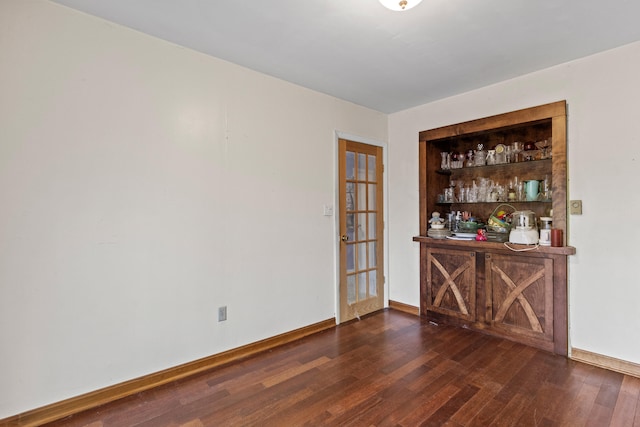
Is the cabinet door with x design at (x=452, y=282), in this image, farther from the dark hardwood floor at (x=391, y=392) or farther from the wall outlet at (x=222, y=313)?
the wall outlet at (x=222, y=313)

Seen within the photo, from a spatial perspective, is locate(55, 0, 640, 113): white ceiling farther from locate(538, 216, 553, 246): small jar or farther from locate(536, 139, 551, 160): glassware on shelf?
locate(538, 216, 553, 246): small jar

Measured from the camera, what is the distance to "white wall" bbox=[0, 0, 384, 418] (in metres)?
1.88

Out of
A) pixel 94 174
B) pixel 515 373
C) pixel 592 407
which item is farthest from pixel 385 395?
pixel 94 174

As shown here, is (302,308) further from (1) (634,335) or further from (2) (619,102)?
(2) (619,102)

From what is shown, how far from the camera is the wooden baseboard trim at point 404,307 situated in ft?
12.7

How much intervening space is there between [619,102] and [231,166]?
3.22 m

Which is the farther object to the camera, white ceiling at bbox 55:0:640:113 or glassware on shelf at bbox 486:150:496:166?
glassware on shelf at bbox 486:150:496:166

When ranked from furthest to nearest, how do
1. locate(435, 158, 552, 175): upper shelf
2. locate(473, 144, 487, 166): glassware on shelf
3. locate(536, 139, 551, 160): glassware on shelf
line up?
1. locate(473, 144, 487, 166): glassware on shelf
2. locate(435, 158, 552, 175): upper shelf
3. locate(536, 139, 551, 160): glassware on shelf

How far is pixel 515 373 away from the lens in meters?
2.45

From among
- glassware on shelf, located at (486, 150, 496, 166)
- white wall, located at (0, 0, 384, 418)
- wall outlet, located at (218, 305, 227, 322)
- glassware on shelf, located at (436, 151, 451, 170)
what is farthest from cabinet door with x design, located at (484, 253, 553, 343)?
wall outlet, located at (218, 305, 227, 322)

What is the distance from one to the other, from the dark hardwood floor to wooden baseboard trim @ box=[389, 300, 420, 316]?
2.93ft

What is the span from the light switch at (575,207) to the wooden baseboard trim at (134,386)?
276 centimetres

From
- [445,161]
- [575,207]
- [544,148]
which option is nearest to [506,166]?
[544,148]

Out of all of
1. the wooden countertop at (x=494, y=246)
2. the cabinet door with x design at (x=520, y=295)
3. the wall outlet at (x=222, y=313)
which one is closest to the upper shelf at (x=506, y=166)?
the wooden countertop at (x=494, y=246)
